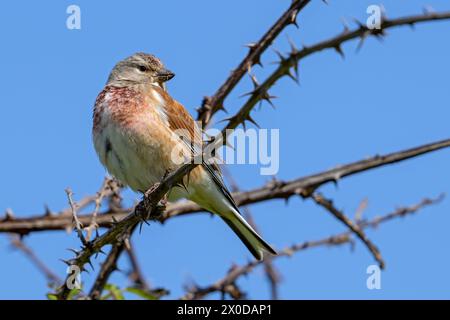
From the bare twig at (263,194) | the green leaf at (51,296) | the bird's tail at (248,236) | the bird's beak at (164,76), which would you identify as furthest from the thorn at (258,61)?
the bird's beak at (164,76)

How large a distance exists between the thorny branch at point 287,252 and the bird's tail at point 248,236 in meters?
0.10

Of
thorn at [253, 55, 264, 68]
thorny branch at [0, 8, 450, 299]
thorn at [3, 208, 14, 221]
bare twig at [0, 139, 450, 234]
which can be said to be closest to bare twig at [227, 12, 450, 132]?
thorny branch at [0, 8, 450, 299]

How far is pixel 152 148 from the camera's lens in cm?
520

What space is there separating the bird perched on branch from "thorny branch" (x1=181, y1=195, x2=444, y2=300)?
0.29m

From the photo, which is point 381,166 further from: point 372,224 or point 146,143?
point 146,143

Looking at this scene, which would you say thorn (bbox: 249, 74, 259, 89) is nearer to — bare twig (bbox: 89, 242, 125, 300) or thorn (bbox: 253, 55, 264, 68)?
thorn (bbox: 253, 55, 264, 68)

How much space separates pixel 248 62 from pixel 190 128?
128cm

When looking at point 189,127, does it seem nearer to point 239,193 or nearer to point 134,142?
point 134,142

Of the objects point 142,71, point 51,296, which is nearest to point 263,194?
point 51,296

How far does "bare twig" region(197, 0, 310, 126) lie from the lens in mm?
4000

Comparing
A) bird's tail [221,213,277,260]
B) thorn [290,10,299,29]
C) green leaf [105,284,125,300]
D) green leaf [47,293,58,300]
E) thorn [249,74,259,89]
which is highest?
thorn [290,10,299,29]

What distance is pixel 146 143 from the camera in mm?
5199
